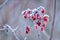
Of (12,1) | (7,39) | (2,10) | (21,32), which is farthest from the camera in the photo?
(12,1)

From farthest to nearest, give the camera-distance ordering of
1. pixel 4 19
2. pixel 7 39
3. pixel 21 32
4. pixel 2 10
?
1. pixel 2 10
2. pixel 4 19
3. pixel 7 39
4. pixel 21 32

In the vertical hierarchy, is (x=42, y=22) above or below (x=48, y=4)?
below

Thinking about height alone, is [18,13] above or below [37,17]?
above

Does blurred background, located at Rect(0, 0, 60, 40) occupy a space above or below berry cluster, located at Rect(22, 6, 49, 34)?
above

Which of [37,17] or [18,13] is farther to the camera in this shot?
[18,13]

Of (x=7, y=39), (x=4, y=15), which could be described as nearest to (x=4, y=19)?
(x=4, y=15)

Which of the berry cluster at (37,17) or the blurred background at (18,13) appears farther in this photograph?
the blurred background at (18,13)

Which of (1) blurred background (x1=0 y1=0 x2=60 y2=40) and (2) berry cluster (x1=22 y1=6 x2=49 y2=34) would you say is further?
(1) blurred background (x1=0 y1=0 x2=60 y2=40)

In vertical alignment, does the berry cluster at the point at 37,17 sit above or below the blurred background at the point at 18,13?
below

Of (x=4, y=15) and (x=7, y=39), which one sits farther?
(x=4, y=15)

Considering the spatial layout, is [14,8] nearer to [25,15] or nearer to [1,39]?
[1,39]

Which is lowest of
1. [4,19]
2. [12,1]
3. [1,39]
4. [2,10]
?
[1,39]
